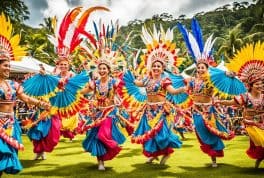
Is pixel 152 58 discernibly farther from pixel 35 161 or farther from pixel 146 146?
pixel 35 161

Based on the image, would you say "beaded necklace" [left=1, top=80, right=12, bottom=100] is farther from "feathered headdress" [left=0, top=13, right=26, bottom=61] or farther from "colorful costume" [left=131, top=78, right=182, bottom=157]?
"colorful costume" [left=131, top=78, right=182, bottom=157]

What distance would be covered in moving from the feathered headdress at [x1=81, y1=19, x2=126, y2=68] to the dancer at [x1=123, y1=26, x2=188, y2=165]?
0.50m

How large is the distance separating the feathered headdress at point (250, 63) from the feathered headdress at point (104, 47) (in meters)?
1.86

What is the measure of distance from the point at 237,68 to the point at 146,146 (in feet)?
5.90

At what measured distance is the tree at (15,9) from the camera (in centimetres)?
1991

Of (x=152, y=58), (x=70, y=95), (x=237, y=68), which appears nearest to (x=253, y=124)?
(x=237, y=68)

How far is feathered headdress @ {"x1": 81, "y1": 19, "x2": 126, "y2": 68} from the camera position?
283 inches

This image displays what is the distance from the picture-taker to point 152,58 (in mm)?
7355

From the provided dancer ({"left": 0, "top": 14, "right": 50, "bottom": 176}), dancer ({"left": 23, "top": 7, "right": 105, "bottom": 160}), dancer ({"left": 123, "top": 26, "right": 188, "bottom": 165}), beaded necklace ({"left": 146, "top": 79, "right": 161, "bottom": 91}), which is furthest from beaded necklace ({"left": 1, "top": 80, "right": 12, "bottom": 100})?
beaded necklace ({"left": 146, "top": 79, "right": 161, "bottom": 91})

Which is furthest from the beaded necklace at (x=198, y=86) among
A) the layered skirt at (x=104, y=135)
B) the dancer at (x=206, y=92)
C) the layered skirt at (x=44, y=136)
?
the layered skirt at (x=44, y=136)

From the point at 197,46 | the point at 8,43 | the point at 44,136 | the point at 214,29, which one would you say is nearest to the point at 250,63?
the point at 197,46

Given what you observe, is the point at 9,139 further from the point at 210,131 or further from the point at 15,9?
the point at 15,9

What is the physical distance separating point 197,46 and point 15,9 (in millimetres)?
15046

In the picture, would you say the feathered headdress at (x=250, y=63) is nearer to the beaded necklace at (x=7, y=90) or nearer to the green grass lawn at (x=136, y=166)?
the green grass lawn at (x=136, y=166)
